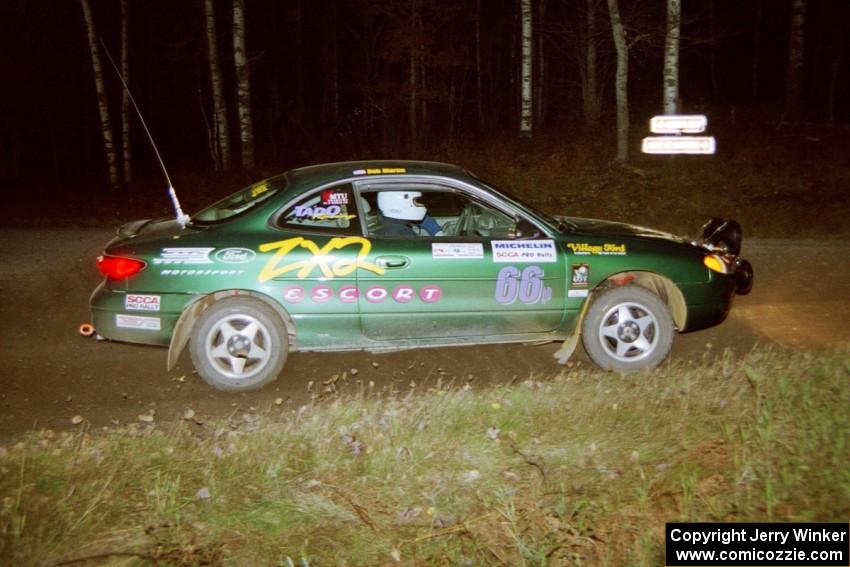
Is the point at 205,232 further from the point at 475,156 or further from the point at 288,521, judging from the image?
the point at 475,156

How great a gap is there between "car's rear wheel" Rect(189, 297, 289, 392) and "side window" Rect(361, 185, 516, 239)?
3.56 feet

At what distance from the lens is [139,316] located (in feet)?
17.3

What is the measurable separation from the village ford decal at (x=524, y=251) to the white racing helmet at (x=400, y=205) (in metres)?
0.86

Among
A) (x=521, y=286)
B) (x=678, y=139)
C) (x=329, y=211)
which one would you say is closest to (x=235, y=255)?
(x=329, y=211)

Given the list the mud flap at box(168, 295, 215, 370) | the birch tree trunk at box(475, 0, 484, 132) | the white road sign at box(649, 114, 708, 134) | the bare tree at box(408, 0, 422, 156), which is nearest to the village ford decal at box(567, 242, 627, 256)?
the mud flap at box(168, 295, 215, 370)

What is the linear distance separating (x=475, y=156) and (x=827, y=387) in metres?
13.6

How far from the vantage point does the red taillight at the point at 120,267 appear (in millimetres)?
5219

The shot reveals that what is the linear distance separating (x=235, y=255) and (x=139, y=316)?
2.82 ft

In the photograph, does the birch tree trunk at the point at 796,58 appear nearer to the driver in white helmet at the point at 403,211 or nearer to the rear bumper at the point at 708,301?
the rear bumper at the point at 708,301

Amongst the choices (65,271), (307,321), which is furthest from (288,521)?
(65,271)

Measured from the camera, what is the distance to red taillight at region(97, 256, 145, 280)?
522cm

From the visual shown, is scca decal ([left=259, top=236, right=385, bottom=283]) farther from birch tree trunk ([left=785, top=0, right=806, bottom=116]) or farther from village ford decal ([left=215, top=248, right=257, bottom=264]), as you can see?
birch tree trunk ([left=785, top=0, right=806, bottom=116])

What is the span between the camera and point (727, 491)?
341 centimetres

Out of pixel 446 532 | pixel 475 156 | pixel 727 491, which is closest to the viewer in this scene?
pixel 446 532
